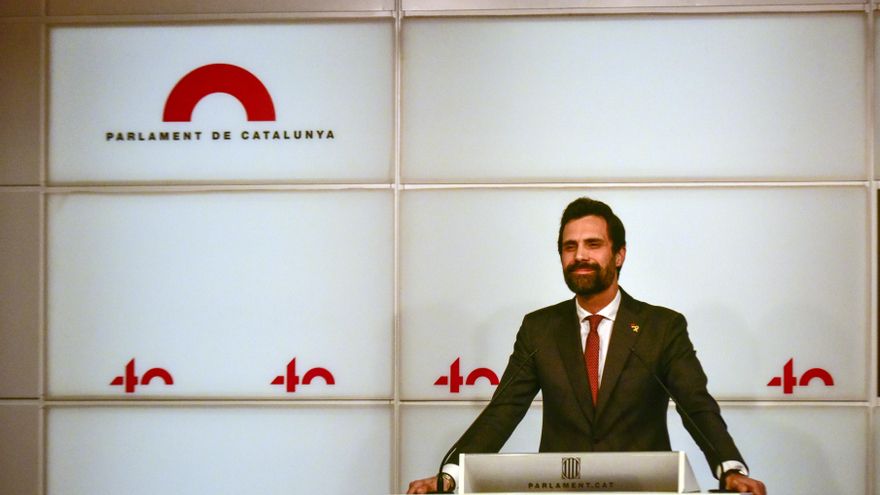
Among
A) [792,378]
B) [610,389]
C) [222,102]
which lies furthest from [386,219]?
[792,378]

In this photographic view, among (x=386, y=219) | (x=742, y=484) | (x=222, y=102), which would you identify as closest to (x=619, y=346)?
(x=742, y=484)

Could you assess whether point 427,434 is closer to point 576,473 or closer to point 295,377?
point 295,377

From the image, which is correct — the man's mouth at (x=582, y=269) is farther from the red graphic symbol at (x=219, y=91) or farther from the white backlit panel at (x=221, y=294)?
the red graphic symbol at (x=219, y=91)

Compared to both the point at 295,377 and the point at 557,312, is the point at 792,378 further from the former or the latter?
the point at 295,377

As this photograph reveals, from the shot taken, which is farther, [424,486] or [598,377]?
[598,377]

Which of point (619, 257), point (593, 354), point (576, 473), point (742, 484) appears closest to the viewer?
point (576, 473)

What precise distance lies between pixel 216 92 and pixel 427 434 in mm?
1862

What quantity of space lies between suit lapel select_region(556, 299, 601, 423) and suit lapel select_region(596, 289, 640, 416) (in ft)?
0.15

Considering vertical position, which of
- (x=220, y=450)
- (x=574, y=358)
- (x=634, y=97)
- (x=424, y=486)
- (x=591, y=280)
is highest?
(x=634, y=97)

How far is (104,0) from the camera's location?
4609mm

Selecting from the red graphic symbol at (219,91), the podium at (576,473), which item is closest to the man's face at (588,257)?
the podium at (576,473)

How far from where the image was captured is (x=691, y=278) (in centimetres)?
441

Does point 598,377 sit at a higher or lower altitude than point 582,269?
lower

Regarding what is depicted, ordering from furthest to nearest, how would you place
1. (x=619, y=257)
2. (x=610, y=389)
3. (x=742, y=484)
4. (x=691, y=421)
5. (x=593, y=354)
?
(x=619, y=257), (x=593, y=354), (x=610, y=389), (x=691, y=421), (x=742, y=484)
